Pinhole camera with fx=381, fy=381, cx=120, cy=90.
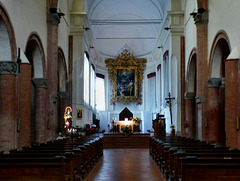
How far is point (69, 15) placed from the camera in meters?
23.3

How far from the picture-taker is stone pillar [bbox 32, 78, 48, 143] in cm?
1587

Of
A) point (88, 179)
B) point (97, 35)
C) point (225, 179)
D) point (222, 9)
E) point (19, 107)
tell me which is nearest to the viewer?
point (225, 179)

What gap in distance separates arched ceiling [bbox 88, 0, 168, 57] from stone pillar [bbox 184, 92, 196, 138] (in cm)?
898

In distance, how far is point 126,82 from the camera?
3650 cm

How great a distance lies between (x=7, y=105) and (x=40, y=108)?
169 inches

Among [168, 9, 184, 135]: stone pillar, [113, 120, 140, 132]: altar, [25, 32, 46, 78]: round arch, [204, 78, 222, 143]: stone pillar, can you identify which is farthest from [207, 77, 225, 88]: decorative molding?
[113, 120, 140, 132]: altar

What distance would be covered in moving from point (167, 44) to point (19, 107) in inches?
566

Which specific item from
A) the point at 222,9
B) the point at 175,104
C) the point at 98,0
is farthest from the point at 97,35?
the point at 222,9

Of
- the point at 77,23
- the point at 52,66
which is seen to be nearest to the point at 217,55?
the point at 52,66

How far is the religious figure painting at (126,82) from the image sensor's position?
36.4 metres

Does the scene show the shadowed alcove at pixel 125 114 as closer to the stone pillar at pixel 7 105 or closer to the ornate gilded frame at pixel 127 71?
the ornate gilded frame at pixel 127 71

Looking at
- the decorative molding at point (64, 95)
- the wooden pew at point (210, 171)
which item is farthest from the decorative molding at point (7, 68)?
the decorative molding at point (64, 95)

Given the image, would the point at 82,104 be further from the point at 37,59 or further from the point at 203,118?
the point at 203,118

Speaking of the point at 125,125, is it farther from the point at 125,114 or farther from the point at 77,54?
the point at 77,54
